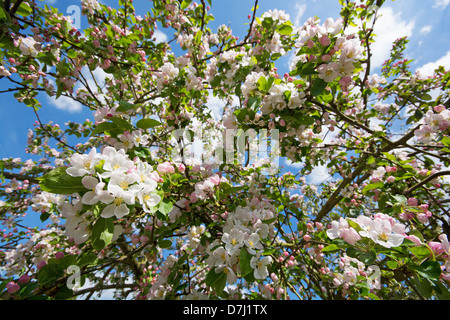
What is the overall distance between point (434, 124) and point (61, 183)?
2508 millimetres

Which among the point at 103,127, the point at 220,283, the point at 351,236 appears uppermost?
the point at 103,127

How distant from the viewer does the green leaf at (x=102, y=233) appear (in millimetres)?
832

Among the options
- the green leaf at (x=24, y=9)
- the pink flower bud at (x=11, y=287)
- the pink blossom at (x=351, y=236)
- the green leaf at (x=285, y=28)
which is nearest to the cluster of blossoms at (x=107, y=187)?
the pink flower bud at (x=11, y=287)

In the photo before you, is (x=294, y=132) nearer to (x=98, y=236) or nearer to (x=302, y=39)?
(x=302, y=39)

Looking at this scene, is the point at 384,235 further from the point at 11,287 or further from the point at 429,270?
the point at 11,287

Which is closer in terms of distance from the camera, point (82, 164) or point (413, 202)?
point (82, 164)

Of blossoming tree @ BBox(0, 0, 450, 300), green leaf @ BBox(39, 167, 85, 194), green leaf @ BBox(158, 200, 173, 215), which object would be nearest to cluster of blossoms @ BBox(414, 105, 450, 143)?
blossoming tree @ BBox(0, 0, 450, 300)

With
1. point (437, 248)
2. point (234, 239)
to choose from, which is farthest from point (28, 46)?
point (437, 248)

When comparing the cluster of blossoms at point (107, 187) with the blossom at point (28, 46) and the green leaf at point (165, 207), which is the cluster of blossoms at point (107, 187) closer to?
the green leaf at point (165, 207)

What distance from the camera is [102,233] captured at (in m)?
0.84

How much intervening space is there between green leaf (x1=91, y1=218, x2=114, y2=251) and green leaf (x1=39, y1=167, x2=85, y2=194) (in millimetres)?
180

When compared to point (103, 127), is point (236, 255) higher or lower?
lower

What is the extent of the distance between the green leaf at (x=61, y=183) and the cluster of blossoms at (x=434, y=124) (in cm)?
242

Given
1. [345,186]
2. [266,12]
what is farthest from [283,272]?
[266,12]
